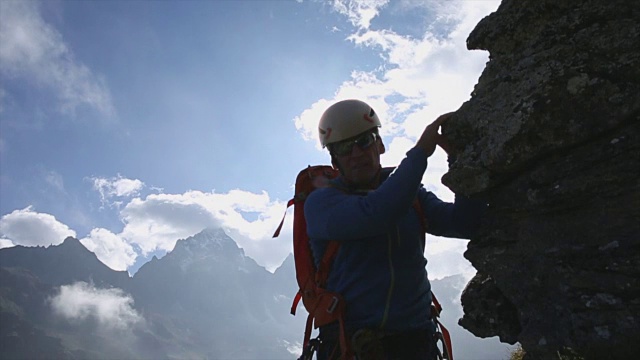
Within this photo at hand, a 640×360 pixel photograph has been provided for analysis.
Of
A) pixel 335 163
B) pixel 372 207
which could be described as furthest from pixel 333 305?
pixel 335 163

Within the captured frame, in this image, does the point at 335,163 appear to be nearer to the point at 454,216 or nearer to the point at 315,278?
the point at 315,278

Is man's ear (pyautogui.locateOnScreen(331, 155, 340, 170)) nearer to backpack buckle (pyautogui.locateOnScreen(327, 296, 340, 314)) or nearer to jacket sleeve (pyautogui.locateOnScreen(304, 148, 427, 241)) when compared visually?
jacket sleeve (pyautogui.locateOnScreen(304, 148, 427, 241))

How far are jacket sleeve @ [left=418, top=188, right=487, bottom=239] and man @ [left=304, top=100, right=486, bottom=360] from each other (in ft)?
0.05

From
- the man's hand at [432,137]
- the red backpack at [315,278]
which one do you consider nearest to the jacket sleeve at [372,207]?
the man's hand at [432,137]

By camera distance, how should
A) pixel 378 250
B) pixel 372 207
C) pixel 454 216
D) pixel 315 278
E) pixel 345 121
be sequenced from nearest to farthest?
pixel 372 207 < pixel 378 250 < pixel 454 216 < pixel 315 278 < pixel 345 121

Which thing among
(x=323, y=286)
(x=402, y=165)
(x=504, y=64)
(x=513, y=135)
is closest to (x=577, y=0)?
(x=504, y=64)

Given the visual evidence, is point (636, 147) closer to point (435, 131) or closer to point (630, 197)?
point (630, 197)

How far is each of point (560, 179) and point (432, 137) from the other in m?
→ 1.63

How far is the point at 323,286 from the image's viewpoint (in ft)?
21.8

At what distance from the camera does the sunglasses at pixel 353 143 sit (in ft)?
22.9

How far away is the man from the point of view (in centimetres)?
547

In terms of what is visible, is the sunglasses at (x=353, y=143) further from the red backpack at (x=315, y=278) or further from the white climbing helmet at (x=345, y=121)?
the red backpack at (x=315, y=278)

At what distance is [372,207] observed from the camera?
17.8 ft

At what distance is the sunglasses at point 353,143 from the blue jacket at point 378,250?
594mm
